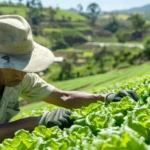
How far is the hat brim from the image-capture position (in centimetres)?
468

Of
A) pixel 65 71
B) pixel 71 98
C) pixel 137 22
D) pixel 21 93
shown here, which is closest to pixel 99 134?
pixel 71 98

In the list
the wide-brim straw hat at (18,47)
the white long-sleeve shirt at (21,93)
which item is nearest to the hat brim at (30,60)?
the wide-brim straw hat at (18,47)

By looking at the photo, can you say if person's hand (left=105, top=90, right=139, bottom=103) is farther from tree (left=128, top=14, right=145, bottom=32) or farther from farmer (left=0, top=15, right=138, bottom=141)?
tree (left=128, top=14, right=145, bottom=32)

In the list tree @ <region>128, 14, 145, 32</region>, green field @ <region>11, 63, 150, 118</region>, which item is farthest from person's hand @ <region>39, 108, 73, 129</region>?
tree @ <region>128, 14, 145, 32</region>

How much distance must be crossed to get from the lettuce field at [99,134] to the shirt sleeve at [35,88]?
1.29m

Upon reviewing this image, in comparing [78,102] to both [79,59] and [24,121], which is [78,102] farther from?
[79,59]

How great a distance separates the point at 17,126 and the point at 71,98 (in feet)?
3.84

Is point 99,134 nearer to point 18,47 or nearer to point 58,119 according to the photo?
point 58,119

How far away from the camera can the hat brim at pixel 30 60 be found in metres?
4.68

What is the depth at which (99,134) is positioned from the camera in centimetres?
271

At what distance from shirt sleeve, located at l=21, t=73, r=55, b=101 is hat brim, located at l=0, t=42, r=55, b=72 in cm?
59

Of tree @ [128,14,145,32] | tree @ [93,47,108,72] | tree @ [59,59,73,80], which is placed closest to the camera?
tree @ [59,59,73,80]

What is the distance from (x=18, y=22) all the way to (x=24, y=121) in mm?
1246

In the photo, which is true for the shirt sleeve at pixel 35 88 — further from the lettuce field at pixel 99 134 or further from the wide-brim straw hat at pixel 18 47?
the lettuce field at pixel 99 134
